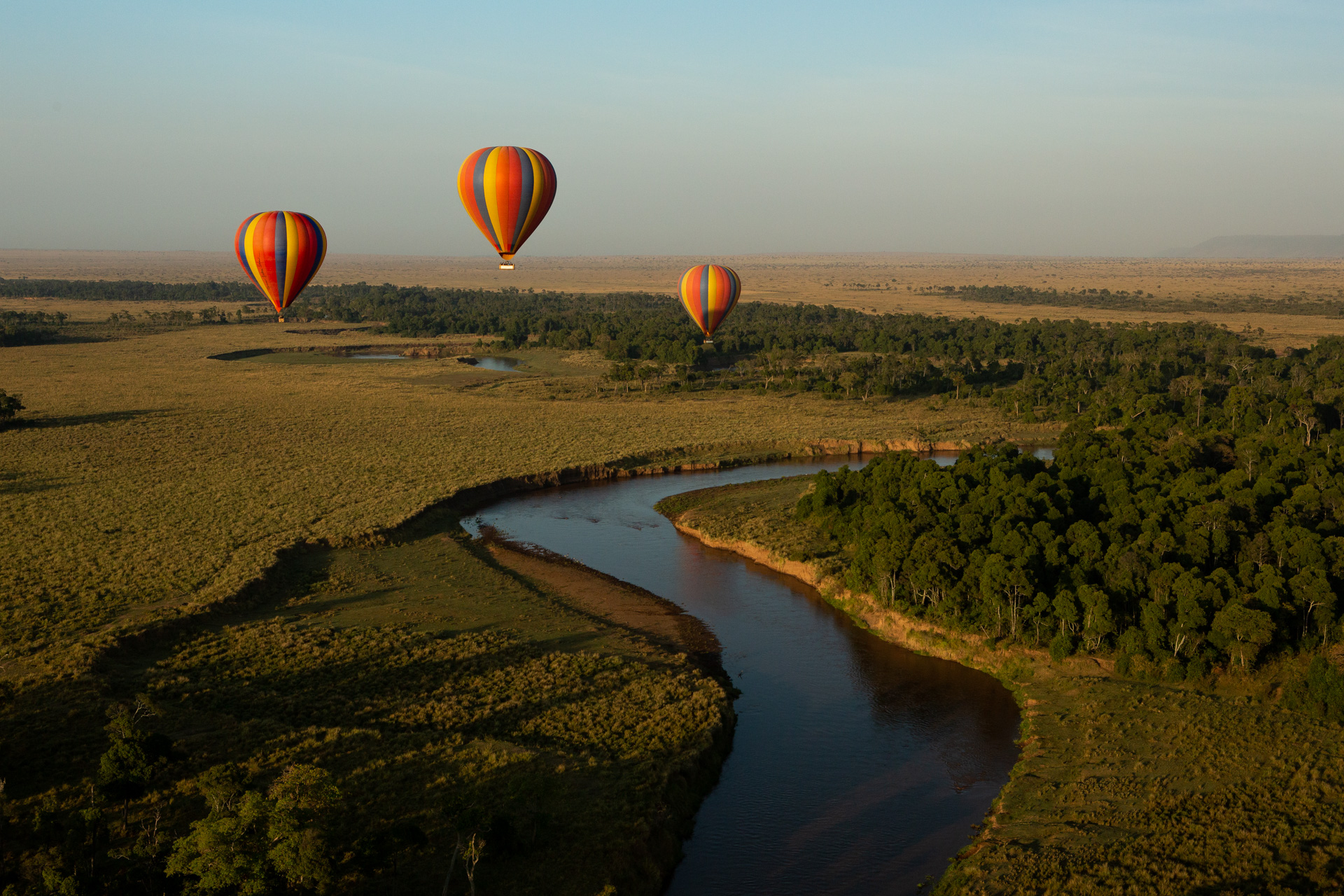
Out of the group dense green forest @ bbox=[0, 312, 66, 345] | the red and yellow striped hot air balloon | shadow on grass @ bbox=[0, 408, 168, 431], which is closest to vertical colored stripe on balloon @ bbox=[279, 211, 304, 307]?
the red and yellow striped hot air balloon

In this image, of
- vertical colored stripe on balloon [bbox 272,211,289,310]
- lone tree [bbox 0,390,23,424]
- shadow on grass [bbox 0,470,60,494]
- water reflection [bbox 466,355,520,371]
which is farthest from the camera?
water reflection [bbox 466,355,520,371]

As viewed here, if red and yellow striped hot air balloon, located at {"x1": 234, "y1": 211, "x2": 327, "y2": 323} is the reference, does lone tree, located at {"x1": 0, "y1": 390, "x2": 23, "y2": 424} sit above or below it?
below

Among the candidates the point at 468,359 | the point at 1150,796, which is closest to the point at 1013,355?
the point at 468,359

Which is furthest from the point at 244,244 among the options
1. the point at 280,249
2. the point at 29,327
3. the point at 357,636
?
the point at 29,327

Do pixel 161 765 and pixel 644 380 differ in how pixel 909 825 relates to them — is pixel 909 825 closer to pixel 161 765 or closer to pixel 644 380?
pixel 161 765

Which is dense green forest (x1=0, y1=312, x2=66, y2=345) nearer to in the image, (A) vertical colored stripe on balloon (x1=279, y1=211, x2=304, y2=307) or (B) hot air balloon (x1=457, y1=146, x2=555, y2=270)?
(A) vertical colored stripe on balloon (x1=279, y1=211, x2=304, y2=307)

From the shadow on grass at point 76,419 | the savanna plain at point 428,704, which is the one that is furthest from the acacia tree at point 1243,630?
the shadow on grass at point 76,419

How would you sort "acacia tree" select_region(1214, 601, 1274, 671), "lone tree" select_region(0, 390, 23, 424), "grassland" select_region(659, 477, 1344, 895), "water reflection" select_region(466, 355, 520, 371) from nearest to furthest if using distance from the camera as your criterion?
"grassland" select_region(659, 477, 1344, 895), "acacia tree" select_region(1214, 601, 1274, 671), "lone tree" select_region(0, 390, 23, 424), "water reflection" select_region(466, 355, 520, 371)
